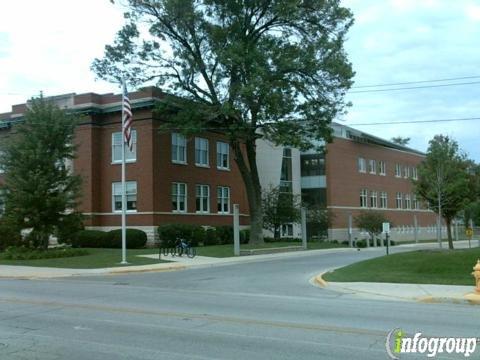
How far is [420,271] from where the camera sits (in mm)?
19469

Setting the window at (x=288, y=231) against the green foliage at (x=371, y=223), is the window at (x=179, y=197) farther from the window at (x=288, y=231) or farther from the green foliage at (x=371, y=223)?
the green foliage at (x=371, y=223)

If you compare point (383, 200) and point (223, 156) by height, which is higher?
point (223, 156)

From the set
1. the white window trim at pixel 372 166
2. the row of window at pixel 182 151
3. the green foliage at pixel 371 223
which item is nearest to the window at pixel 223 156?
the row of window at pixel 182 151

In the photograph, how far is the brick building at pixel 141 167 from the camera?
40438mm

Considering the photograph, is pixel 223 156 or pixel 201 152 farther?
pixel 223 156

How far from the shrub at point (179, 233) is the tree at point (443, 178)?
51.2 ft

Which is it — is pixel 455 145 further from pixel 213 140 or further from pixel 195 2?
pixel 213 140

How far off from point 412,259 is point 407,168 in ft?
179

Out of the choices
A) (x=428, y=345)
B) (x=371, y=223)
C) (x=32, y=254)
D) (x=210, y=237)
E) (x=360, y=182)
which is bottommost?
(x=428, y=345)

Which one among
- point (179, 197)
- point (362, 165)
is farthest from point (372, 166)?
point (179, 197)

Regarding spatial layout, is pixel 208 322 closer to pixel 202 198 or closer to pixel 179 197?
pixel 179 197

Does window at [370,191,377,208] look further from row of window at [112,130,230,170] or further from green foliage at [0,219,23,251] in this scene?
green foliage at [0,219,23,251]

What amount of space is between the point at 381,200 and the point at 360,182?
570cm

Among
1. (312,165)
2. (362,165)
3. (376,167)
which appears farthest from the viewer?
(376,167)
